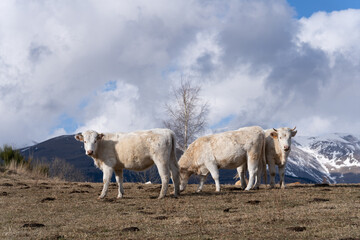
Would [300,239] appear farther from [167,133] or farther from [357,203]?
[167,133]

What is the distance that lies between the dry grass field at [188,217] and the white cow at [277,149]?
314cm

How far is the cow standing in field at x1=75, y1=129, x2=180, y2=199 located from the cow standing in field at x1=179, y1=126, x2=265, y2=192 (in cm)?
262

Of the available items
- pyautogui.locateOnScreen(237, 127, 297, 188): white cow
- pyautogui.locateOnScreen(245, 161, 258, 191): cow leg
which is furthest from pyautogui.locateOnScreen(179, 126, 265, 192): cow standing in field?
pyautogui.locateOnScreen(237, 127, 297, 188): white cow

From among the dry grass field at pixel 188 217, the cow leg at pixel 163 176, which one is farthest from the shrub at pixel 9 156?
the cow leg at pixel 163 176

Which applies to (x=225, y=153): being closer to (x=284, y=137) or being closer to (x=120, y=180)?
(x=284, y=137)

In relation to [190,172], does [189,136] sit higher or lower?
higher

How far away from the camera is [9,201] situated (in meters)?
16.7

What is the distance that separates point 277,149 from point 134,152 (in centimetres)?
695

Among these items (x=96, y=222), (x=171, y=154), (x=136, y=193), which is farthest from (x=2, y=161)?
(x=96, y=222)

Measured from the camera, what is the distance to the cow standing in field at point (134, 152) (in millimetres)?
16875

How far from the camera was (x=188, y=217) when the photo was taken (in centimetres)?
1202

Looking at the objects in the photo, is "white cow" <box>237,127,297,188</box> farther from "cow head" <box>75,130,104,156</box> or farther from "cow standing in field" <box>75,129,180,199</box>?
"cow head" <box>75,130,104,156</box>

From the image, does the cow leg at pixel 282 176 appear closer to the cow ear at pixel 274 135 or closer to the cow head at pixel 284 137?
the cow head at pixel 284 137

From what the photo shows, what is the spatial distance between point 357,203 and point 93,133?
375 inches
